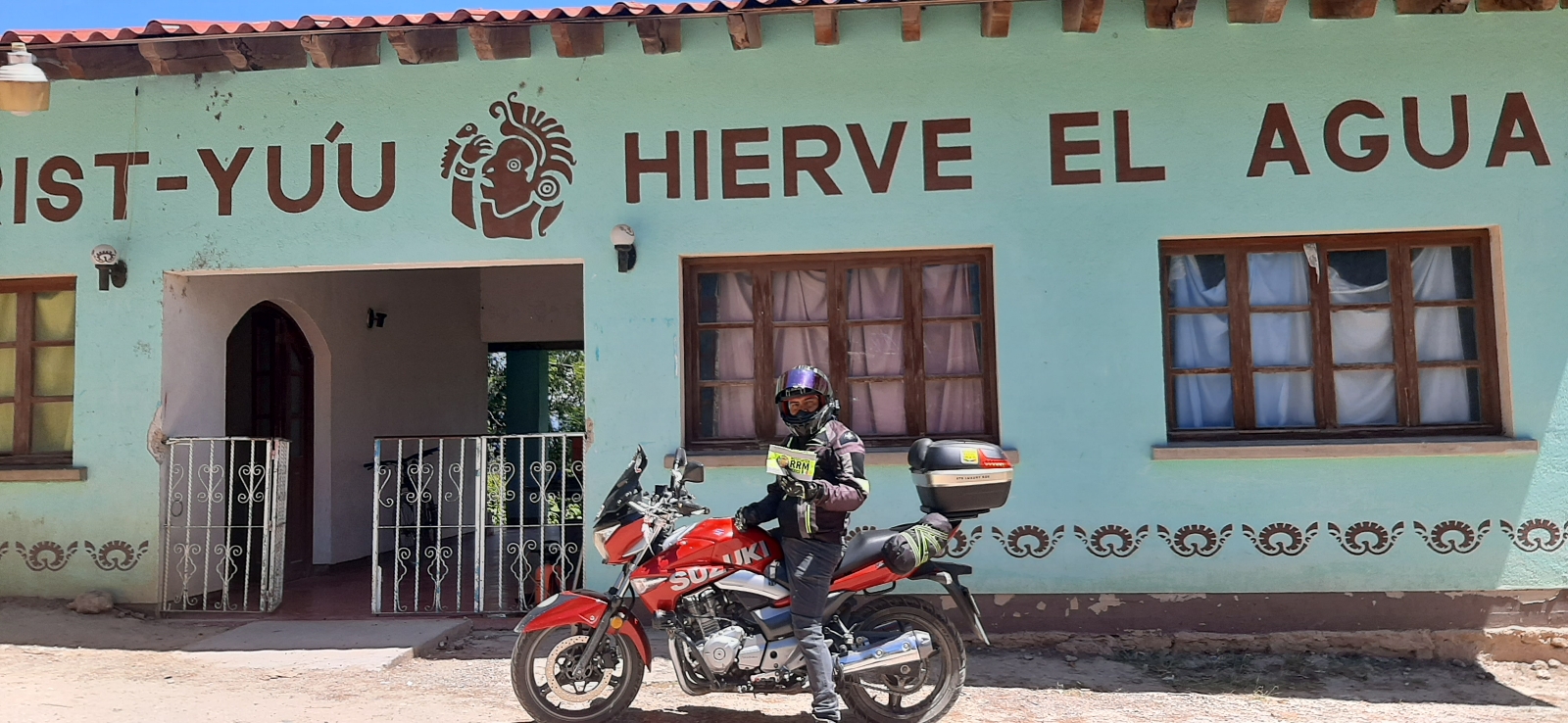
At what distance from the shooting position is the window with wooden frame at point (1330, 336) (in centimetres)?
636

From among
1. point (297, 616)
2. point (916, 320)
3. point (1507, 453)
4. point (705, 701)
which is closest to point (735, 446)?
point (916, 320)

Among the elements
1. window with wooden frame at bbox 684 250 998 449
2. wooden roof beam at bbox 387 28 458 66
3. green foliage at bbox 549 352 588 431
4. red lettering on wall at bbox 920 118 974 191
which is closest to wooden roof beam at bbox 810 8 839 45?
red lettering on wall at bbox 920 118 974 191

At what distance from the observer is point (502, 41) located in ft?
21.9

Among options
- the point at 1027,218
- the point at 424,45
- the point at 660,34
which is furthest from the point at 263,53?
the point at 1027,218

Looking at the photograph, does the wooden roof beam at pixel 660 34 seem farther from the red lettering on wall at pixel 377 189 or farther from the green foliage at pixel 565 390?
the green foliage at pixel 565 390

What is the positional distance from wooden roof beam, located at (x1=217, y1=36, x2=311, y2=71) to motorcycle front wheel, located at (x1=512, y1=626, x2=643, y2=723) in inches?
158

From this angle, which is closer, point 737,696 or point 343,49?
point 737,696

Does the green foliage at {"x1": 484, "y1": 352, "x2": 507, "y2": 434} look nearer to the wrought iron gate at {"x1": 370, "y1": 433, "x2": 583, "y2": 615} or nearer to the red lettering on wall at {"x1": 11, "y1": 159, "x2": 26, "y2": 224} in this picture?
the wrought iron gate at {"x1": 370, "y1": 433, "x2": 583, "y2": 615}

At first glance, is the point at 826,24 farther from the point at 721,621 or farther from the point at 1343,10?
the point at 721,621

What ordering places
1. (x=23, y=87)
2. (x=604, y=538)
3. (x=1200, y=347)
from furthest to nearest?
(x=1200, y=347)
(x=23, y=87)
(x=604, y=538)

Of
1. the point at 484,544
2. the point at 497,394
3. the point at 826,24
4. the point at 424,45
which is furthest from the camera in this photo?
the point at 497,394

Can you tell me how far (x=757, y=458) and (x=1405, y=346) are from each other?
3576mm

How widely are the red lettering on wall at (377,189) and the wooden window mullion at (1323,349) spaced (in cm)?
523

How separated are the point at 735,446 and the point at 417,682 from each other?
208cm
